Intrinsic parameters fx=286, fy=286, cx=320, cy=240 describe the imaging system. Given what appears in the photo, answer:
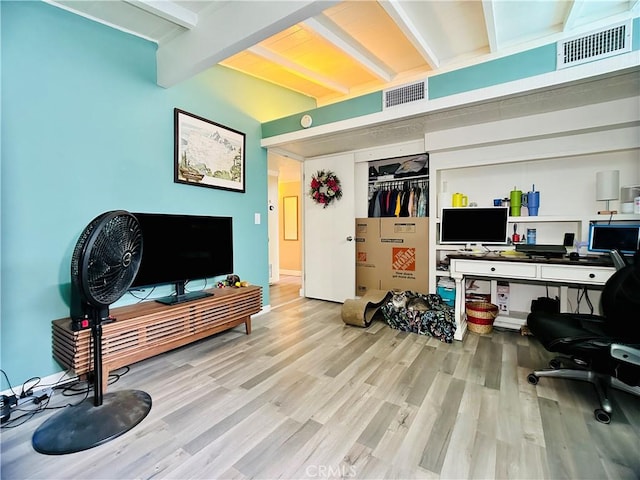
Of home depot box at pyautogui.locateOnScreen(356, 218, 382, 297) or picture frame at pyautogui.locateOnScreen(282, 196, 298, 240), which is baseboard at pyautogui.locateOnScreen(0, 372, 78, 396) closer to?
home depot box at pyautogui.locateOnScreen(356, 218, 382, 297)

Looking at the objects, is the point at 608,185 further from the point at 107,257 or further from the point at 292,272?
the point at 292,272

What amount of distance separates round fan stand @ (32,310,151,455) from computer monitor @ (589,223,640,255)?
379 centimetres

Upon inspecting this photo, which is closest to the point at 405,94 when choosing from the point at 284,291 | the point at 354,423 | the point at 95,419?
the point at 354,423

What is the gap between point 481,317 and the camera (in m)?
2.96

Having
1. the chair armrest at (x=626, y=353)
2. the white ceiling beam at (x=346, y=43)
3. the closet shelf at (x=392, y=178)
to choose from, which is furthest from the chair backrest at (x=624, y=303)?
the white ceiling beam at (x=346, y=43)

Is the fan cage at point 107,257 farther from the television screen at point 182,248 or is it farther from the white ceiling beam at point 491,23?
the white ceiling beam at point 491,23

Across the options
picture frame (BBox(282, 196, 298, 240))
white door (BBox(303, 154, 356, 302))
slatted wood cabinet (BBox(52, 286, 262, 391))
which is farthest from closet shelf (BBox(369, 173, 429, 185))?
picture frame (BBox(282, 196, 298, 240))

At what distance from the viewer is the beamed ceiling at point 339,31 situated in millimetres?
2002

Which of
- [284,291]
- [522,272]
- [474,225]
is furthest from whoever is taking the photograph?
[284,291]

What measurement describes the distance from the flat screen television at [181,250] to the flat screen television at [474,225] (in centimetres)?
242

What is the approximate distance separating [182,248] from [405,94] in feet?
8.02

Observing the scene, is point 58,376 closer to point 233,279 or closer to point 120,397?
point 120,397

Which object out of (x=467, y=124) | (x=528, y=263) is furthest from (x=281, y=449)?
(x=467, y=124)

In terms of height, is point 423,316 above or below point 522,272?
below
